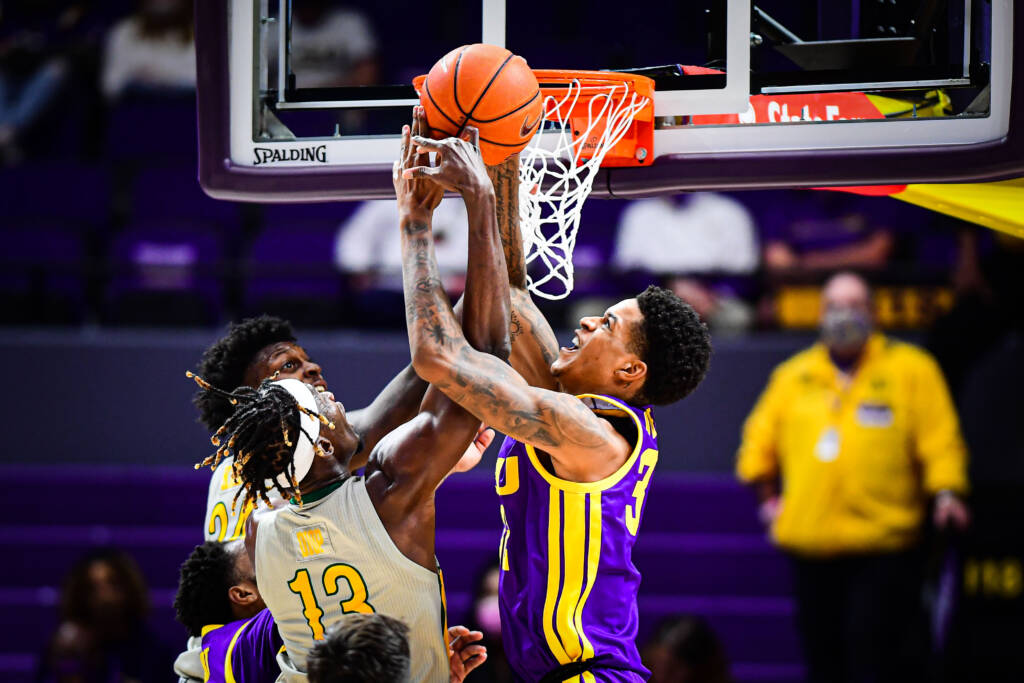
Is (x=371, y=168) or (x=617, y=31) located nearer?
(x=371, y=168)

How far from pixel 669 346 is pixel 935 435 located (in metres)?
3.35

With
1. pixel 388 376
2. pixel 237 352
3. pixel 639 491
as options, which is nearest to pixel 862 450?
pixel 388 376

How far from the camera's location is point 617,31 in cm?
816

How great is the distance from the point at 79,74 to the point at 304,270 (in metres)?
2.81

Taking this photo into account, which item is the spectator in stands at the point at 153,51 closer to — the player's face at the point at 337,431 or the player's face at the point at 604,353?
the player's face at the point at 604,353

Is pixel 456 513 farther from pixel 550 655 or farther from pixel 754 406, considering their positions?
pixel 550 655

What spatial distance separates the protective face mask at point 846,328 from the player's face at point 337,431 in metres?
3.77

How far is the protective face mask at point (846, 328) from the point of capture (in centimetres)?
637

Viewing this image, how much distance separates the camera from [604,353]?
11.3 feet

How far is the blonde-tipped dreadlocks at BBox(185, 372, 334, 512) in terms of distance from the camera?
9.75 feet

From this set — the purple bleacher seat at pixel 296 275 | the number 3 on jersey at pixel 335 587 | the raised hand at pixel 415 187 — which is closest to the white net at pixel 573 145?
the raised hand at pixel 415 187

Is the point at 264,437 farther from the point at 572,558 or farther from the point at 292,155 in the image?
the point at 292,155

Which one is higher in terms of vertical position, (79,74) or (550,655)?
(79,74)

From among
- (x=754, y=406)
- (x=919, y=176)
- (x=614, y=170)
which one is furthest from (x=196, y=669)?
(x=754, y=406)
